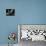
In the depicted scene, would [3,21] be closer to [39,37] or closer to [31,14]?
[31,14]

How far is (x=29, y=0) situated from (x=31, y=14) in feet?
1.01

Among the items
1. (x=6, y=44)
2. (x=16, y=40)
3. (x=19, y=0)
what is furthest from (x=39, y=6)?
(x=6, y=44)

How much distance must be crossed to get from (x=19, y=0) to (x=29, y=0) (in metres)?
0.22

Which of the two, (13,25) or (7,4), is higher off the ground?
(7,4)

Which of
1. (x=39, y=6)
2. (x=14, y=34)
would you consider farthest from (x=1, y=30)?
(x=39, y=6)

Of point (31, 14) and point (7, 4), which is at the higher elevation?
point (7, 4)

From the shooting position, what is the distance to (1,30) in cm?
294

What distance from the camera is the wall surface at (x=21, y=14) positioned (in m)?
2.94

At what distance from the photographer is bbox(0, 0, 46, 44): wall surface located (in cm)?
294

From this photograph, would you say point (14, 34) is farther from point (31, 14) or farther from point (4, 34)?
point (31, 14)

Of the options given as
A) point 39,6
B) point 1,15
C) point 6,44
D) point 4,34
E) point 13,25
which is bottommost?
point 6,44

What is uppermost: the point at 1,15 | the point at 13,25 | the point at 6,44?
the point at 1,15

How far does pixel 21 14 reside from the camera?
9.69 ft

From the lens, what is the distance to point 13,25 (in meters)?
2.94
